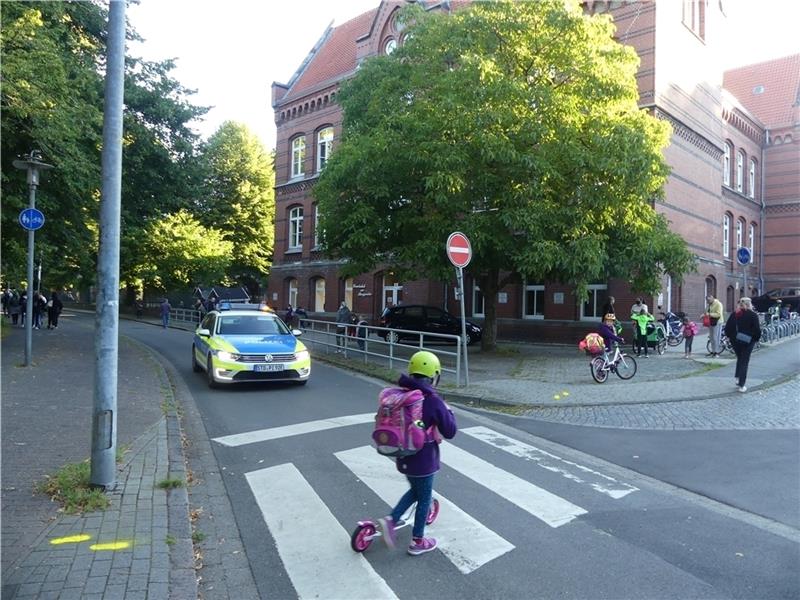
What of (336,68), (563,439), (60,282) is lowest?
(563,439)

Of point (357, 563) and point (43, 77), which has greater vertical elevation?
point (43, 77)

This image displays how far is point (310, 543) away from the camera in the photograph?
14.4ft

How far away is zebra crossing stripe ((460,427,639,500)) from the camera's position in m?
5.75

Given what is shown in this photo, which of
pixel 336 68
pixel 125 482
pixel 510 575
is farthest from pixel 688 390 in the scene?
pixel 336 68

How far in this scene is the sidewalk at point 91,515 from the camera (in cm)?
355

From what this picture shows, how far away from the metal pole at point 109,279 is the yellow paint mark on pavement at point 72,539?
36.4 inches

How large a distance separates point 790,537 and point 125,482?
5.23 m

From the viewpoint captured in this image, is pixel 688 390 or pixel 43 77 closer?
pixel 43 77

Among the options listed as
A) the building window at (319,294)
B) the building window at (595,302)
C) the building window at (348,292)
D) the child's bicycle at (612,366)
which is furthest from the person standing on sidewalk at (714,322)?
the building window at (319,294)

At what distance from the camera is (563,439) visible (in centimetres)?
794

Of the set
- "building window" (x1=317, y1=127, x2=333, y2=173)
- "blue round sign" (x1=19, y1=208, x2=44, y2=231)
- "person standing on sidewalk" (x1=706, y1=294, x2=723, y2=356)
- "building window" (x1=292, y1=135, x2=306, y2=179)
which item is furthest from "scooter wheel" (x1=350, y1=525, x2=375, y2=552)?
"building window" (x1=292, y1=135, x2=306, y2=179)

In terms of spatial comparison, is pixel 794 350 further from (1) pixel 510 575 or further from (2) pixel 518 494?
(1) pixel 510 575

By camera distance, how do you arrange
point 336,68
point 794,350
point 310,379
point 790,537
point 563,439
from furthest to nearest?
point 336,68 → point 794,350 → point 310,379 → point 563,439 → point 790,537

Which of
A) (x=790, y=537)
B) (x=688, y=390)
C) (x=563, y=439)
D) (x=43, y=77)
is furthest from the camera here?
(x=688, y=390)
